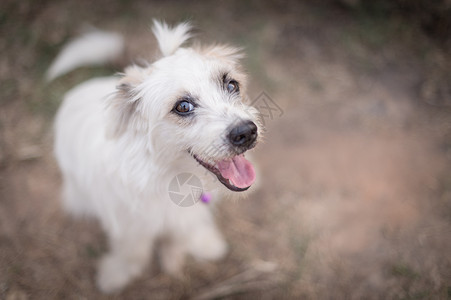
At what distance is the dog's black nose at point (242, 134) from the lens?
5.55 feet

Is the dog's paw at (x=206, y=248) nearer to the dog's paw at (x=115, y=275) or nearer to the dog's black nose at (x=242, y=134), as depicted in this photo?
the dog's paw at (x=115, y=275)

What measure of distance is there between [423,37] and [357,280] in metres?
3.17

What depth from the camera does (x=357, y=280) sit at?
3000 mm

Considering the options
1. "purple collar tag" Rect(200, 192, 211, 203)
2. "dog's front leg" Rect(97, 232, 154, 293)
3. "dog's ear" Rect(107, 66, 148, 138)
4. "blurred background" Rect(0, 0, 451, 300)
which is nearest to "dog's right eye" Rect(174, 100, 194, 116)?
"dog's ear" Rect(107, 66, 148, 138)

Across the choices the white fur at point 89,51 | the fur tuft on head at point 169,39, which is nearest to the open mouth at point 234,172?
the fur tuft on head at point 169,39

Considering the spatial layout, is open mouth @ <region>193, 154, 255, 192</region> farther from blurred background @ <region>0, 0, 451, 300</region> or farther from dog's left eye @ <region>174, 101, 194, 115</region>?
blurred background @ <region>0, 0, 451, 300</region>

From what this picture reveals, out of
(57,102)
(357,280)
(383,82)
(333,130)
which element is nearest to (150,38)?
(57,102)

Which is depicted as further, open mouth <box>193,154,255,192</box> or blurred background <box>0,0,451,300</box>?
blurred background <box>0,0,451,300</box>

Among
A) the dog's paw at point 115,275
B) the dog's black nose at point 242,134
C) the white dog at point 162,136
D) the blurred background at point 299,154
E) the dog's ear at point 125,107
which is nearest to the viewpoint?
the dog's black nose at point 242,134

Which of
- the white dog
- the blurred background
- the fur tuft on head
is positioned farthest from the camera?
the blurred background

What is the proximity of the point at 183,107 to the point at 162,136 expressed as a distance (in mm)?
210

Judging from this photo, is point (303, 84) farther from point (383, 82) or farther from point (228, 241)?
point (228, 241)

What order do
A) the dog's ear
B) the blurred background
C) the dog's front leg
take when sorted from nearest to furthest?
the dog's ear → the dog's front leg → the blurred background

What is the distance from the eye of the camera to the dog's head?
174cm
